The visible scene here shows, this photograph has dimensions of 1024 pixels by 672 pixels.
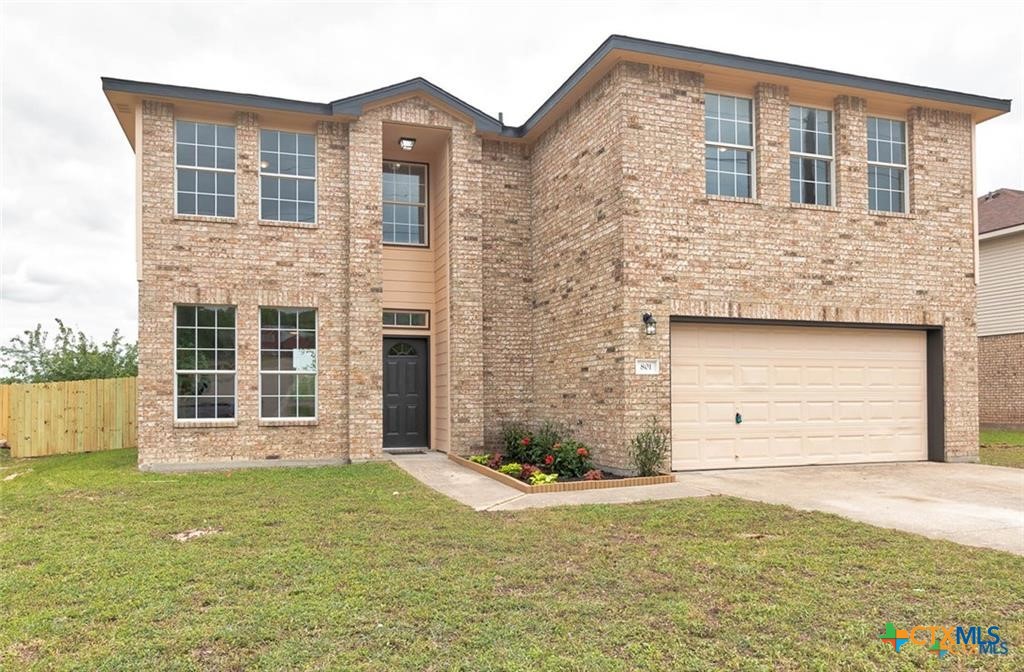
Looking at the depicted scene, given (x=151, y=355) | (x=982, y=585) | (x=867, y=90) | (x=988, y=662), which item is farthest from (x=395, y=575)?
(x=867, y=90)

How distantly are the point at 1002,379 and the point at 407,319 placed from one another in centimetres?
1784

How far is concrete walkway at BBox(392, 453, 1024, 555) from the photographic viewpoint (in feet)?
23.0

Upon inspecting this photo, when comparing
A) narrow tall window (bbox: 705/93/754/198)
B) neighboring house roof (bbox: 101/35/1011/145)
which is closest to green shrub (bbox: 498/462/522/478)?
narrow tall window (bbox: 705/93/754/198)

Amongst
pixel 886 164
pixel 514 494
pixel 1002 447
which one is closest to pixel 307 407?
pixel 514 494

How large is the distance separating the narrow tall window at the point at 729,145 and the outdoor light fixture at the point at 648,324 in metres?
A: 2.38

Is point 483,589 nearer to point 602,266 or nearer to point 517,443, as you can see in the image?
point 602,266

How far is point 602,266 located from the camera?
11.1m

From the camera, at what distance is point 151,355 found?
1177 cm

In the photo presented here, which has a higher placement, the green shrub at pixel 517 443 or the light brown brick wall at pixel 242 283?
the light brown brick wall at pixel 242 283

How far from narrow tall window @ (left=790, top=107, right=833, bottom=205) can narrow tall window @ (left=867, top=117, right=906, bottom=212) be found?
78 cm

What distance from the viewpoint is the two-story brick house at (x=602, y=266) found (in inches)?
428

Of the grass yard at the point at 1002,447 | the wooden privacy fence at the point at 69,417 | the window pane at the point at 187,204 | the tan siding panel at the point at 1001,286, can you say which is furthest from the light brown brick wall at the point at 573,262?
the tan siding panel at the point at 1001,286

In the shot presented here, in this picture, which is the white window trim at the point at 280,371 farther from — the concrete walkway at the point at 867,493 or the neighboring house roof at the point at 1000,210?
the neighboring house roof at the point at 1000,210

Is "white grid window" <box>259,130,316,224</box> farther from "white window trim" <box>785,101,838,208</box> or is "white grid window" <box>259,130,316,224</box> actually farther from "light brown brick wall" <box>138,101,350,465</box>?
"white window trim" <box>785,101,838,208</box>
